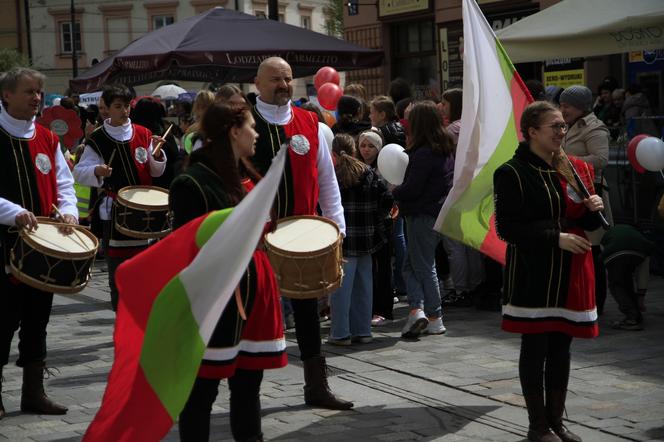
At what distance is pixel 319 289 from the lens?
649 cm

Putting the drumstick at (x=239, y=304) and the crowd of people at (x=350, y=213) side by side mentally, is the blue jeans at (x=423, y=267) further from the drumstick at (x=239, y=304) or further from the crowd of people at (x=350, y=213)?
the drumstick at (x=239, y=304)

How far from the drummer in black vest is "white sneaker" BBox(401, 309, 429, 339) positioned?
2.21 m

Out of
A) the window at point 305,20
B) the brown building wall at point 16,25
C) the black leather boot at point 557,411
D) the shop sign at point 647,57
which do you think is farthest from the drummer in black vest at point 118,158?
the brown building wall at point 16,25

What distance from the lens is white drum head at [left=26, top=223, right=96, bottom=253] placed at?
6.73 metres

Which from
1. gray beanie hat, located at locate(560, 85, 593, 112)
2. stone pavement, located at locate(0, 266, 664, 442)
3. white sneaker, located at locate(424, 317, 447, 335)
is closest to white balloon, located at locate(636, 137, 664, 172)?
gray beanie hat, located at locate(560, 85, 593, 112)

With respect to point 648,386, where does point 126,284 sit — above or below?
above

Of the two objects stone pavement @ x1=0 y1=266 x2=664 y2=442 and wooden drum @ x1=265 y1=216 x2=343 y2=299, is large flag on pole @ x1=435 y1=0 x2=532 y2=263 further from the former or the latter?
stone pavement @ x1=0 y1=266 x2=664 y2=442

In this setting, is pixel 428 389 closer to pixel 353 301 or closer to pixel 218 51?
pixel 353 301

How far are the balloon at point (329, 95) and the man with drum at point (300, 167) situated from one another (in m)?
6.58

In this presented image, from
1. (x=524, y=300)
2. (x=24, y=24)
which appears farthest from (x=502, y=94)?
(x=24, y=24)

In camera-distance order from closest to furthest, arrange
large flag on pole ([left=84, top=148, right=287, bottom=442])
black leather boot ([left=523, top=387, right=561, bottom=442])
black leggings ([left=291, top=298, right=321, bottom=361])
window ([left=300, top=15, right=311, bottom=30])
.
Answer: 1. large flag on pole ([left=84, top=148, right=287, bottom=442])
2. black leather boot ([left=523, top=387, right=561, bottom=442])
3. black leggings ([left=291, top=298, right=321, bottom=361])
4. window ([left=300, top=15, right=311, bottom=30])

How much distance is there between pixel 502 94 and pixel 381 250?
308cm

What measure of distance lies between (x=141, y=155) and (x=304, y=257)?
3.33 meters

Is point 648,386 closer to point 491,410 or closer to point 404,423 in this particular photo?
point 491,410
